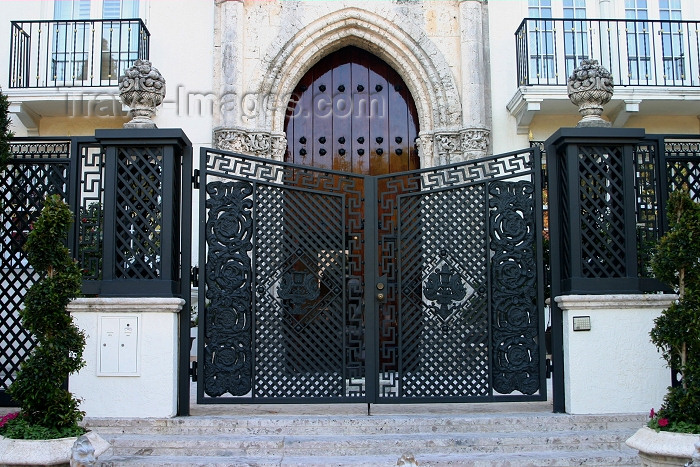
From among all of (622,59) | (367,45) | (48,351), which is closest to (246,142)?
(367,45)

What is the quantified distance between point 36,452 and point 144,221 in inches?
87.3

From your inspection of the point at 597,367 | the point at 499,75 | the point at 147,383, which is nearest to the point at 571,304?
the point at 597,367

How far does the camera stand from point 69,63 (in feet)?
40.2

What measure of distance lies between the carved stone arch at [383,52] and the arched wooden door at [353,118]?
1.04 feet

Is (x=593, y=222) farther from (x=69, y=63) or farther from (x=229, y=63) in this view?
(x=69, y=63)

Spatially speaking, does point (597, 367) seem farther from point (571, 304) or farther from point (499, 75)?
point (499, 75)

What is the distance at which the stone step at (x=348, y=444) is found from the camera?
5.95m

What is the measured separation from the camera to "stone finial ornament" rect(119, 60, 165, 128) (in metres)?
6.96

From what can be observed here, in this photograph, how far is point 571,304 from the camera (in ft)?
21.7

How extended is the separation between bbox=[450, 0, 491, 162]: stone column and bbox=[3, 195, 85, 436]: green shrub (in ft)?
23.5

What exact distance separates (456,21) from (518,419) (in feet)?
24.1

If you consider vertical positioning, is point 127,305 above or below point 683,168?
below

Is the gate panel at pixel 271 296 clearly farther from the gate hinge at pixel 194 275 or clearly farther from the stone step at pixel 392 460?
the stone step at pixel 392 460

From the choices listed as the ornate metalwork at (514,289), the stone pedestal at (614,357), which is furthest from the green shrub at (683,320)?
the ornate metalwork at (514,289)
